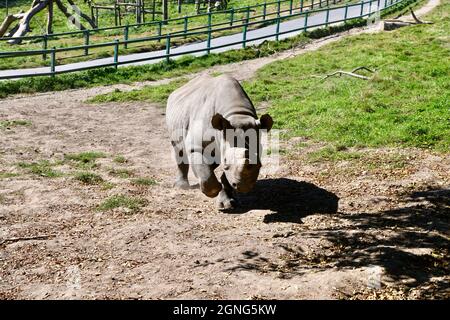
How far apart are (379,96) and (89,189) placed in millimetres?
8144

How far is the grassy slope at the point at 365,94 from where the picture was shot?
41.7 feet

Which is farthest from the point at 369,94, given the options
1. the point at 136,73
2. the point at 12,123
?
the point at 136,73

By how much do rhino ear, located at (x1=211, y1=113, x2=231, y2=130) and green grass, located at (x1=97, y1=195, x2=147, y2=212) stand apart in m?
2.11

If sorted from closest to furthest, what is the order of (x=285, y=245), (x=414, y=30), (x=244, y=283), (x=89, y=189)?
(x=244, y=283) < (x=285, y=245) < (x=89, y=189) < (x=414, y=30)

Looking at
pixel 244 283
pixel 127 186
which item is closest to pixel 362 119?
pixel 127 186

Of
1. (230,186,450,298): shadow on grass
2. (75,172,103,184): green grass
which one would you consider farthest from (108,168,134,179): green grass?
(230,186,450,298): shadow on grass

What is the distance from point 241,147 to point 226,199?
1.53 metres

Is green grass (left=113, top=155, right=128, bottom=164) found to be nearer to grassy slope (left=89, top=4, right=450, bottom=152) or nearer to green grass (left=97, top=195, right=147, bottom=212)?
green grass (left=97, top=195, right=147, bottom=212)

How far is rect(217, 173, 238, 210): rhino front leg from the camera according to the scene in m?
9.48

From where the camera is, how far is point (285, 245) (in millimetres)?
7703

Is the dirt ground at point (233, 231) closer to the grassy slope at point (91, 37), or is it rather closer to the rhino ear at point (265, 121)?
the rhino ear at point (265, 121)

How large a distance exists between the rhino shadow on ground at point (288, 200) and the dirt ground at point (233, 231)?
1.2 inches

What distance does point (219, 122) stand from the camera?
27.4 feet
